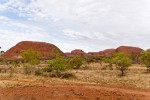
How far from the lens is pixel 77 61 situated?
5388 cm

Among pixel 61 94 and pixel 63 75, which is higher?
pixel 63 75

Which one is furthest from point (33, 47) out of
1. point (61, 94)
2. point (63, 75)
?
point (61, 94)

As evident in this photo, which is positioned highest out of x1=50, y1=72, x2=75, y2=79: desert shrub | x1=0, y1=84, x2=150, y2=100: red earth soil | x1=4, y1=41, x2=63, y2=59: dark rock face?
x1=4, y1=41, x2=63, y2=59: dark rock face

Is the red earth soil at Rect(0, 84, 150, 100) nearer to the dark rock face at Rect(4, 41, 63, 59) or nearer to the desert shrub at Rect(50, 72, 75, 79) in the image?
the desert shrub at Rect(50, 72, 75, 79)

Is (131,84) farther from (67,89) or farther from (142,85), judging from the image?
(67,89)

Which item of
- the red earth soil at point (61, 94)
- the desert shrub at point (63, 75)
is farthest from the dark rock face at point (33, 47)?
the red earth soil at point (61, 94)

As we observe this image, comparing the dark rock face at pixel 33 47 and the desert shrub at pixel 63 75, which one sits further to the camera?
the dark rock face at pixel 33 47

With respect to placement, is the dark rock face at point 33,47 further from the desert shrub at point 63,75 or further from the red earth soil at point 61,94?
the red earth soil at point 61,94

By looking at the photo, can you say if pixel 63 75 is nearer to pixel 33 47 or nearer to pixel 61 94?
pixel 61 94

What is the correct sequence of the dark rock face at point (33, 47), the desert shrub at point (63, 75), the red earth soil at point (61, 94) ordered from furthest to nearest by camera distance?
1. the dark rock face at point (33, 47)
2. the desert shrub at point (63, 75)
3. the red earth soil at point (61, 94)

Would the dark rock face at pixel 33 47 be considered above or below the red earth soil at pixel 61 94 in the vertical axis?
above

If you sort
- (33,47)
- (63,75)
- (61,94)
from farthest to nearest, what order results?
(33,47) < (63,75) < (61,94)

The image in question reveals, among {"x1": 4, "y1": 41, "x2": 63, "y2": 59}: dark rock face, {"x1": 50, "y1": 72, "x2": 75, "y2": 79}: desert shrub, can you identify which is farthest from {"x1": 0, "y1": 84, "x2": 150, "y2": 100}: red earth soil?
{"x1": 4, "y1": 41, "x2": 63, "y2": 59}: dark rock face

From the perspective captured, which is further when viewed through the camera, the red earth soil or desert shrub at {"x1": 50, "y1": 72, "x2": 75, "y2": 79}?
desert shrub at {"x1": 50, "y1": 72, "x2": 75, "y2": 79}
